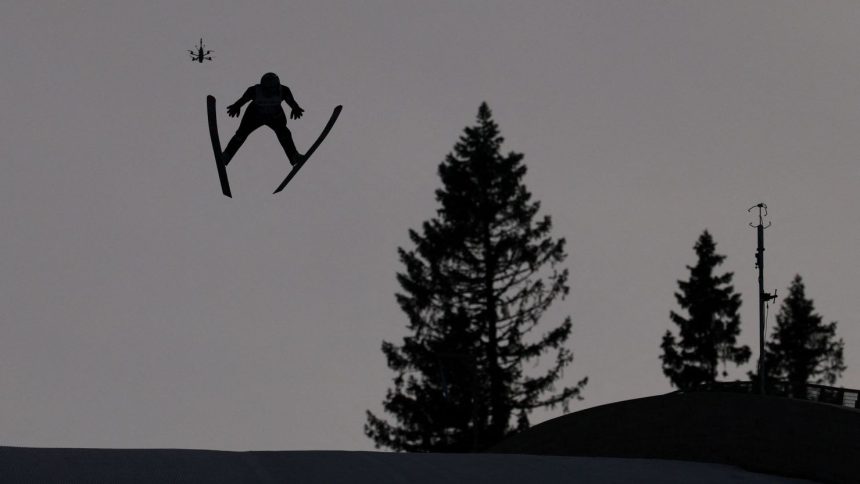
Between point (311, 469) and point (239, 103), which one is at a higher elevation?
point (239, 103)

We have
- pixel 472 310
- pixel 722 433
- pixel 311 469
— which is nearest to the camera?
pixel 311 469

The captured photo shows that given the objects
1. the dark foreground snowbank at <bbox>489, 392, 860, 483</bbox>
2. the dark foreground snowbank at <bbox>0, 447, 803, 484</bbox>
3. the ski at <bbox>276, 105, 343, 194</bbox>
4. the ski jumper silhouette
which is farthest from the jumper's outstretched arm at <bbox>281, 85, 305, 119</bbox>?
the dark foreground snowbank at <bbox>489, 392, 860, 483</bbox>

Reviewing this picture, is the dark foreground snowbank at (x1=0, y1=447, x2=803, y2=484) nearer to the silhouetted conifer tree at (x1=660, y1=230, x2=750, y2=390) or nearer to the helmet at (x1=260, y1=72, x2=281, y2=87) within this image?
the helmet at (x1=260, y1=72, x2=281, y2=87)

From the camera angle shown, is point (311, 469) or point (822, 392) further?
point (822, 392)

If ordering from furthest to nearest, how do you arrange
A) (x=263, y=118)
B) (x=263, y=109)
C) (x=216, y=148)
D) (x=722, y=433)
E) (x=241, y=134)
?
(x=722, y=433) < (x=216, y=148) < (x=241, y=134) < (x=263, y=118) < (x=263, y=109)

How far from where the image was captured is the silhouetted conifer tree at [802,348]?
3157 inches

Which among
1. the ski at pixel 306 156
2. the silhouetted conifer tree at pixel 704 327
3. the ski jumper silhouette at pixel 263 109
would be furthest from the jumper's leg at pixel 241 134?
the silhouetted conifer tree at pixel 704 327

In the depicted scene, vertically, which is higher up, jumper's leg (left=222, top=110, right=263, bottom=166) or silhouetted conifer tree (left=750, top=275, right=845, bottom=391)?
silhouetted conifer tree (left=750, top=275, right=845, bottom=391)

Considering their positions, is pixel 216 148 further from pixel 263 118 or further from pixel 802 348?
pixel 802 348

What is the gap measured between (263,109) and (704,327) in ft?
161

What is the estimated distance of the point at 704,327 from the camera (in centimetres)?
6919

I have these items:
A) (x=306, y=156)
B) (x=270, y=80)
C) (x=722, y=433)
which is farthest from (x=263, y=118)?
(x=722, y=433)

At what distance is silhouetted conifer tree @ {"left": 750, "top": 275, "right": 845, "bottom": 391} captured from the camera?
8019cm

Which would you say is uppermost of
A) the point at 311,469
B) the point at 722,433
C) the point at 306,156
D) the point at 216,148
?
the point at 306,156
